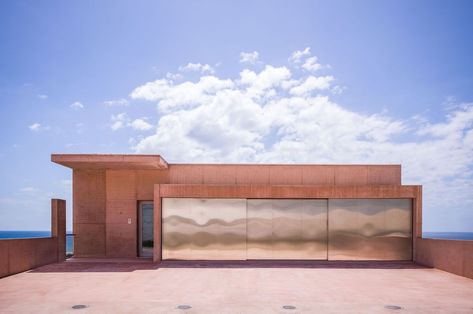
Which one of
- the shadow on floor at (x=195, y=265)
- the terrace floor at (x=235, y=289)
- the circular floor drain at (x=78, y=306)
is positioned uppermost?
the circular floor drain at (x=78, y=306)

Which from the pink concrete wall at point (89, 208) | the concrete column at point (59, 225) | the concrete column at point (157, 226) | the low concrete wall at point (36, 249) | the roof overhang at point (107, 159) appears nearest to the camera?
the low concrete wall at point (36, 249)

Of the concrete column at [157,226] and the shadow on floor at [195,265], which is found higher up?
the concrete column at [157,226]

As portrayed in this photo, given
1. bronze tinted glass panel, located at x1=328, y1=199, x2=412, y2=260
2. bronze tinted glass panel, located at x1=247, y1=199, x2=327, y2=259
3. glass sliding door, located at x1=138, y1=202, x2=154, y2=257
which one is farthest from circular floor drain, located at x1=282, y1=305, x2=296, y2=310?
glass sliding door, located at x1=138, y1=202, x2=154, y2=257

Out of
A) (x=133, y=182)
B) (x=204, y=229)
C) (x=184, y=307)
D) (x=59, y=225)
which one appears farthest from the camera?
(x=133, y=182)

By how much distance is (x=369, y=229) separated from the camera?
1708 cm

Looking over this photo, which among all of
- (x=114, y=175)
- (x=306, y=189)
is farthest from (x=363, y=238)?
(x=114, y=175)

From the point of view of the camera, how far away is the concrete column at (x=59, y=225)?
16875 mm

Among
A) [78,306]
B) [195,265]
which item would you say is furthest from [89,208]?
[78,306]

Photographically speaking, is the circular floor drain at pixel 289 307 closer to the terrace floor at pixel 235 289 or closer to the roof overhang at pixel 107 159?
the terrace floor at pixel 235 289

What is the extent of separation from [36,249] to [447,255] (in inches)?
632

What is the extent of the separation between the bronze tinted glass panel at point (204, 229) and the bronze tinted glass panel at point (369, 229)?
13.6ft

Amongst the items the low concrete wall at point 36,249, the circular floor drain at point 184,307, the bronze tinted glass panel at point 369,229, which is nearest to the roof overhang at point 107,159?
the low concrete wall at point 36,249

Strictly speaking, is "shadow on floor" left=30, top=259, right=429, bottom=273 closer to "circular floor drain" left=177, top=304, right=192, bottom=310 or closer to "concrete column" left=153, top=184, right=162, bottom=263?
"concrete column" left=153, top=184, right=162, bottom=263

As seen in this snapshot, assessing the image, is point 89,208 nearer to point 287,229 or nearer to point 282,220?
point 282,220
